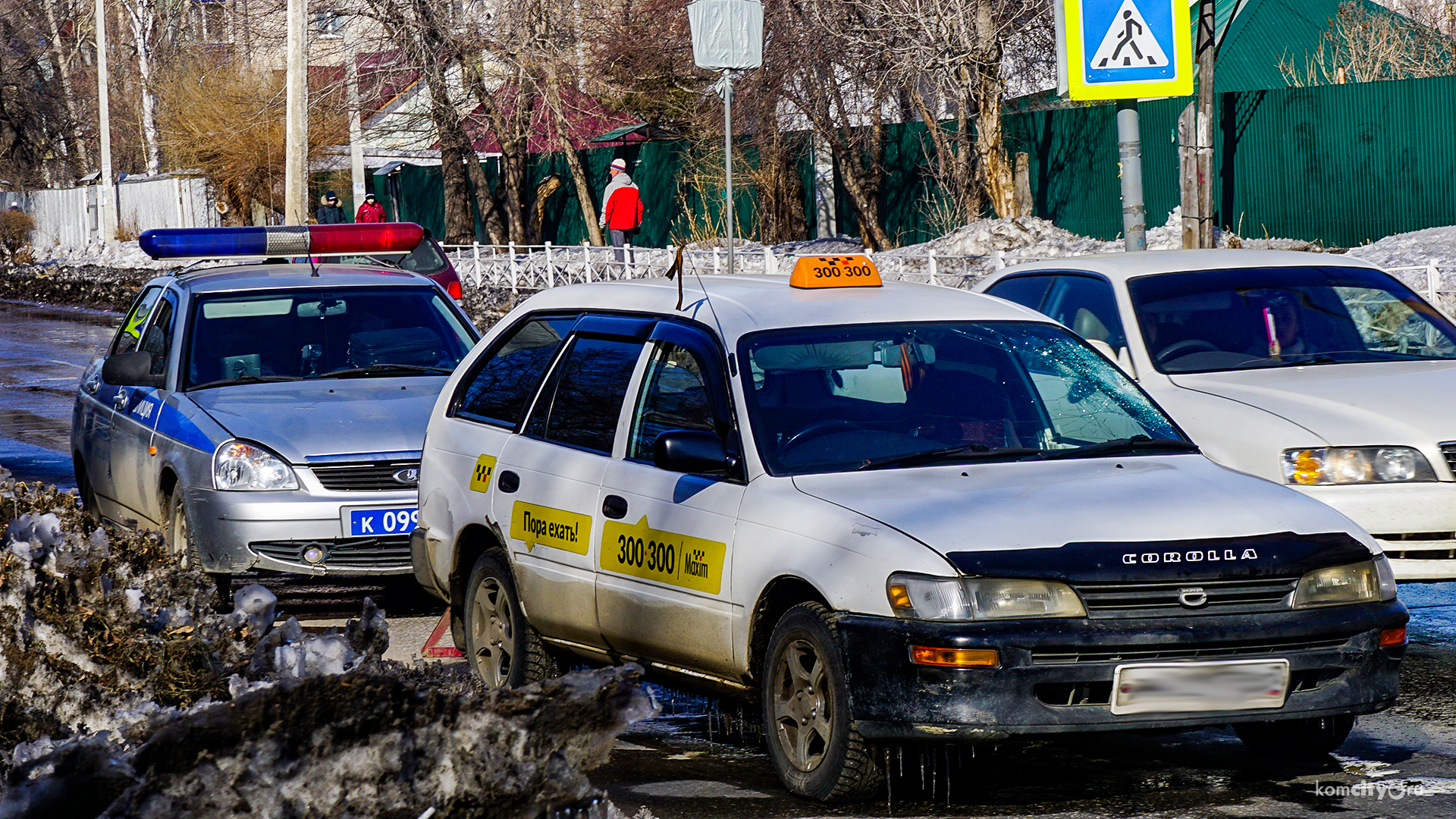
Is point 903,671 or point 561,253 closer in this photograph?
point 903,671

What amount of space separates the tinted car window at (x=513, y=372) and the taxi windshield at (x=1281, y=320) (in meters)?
3.04

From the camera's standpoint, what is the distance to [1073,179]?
27938mm

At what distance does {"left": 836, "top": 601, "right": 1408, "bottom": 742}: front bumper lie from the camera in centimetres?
469

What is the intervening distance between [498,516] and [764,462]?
4.75 feet

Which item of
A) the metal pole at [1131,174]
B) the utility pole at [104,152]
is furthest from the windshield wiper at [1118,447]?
the utility pole at [104,152]

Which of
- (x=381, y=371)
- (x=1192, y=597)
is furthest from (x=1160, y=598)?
(x=381, y=371)

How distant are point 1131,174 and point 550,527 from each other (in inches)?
231

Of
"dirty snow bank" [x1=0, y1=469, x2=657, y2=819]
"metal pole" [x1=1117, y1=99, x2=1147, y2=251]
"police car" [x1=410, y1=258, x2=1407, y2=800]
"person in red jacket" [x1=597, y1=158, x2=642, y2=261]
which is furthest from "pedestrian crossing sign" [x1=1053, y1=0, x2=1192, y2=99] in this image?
"person in red jacket" [x1=597, y1=158, x2=642, y2=261]

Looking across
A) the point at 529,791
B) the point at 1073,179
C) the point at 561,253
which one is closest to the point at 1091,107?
the point at 1073,179

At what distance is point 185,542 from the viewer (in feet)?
27.6

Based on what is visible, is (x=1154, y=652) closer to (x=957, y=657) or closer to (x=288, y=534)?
(x=957, y=657)

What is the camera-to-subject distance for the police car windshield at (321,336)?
931cm

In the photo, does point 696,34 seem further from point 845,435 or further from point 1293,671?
point 1293,671

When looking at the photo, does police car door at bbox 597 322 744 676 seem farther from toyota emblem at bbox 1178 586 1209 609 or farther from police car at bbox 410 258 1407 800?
toyota emblem at bbox 1178 586 1209 609
